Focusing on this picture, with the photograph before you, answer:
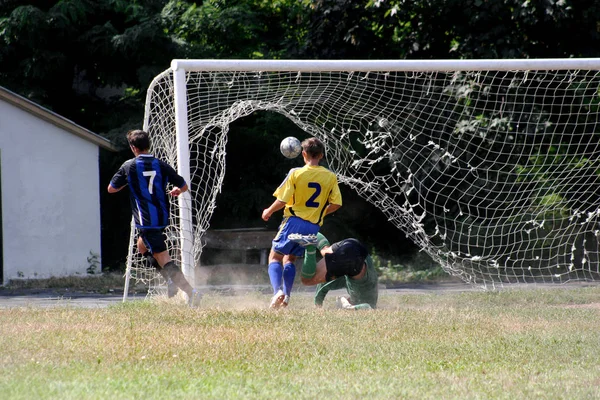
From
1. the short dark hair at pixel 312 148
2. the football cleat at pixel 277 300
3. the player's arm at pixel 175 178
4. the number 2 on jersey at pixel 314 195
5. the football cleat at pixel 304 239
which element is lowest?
the football cleat at pixel 277 300

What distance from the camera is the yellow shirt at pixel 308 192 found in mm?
7633

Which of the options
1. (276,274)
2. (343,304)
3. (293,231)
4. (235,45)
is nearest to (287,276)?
(276,274)

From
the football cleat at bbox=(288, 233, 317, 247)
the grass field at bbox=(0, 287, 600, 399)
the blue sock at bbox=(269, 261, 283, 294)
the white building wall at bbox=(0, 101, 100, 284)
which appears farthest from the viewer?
the white building wall at bbox=(0, 101, 100, 284)

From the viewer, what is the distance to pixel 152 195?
7641 millimetres

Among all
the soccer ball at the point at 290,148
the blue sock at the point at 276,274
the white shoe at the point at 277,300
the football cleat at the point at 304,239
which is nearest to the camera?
the football cleat at the point at 304,239

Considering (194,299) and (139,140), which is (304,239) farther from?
(139,140)

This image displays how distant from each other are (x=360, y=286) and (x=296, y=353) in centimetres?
264

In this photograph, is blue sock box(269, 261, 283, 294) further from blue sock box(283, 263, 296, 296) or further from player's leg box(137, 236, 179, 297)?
player's leg box(137, 236, 179, 297)

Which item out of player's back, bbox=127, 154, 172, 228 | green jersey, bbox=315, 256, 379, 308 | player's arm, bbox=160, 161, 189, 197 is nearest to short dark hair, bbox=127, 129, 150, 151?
player's back, bbox=127, 154, 172, 228

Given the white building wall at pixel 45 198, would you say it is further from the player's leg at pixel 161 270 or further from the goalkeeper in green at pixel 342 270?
the goalkeeper in green at pixel 342 270

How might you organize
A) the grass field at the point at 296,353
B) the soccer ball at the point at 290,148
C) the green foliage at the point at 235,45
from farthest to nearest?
1. the green foliage at the point at 235,45
2. the soccer ball at the point at 290,148
3. the grass field at the point at 296,353

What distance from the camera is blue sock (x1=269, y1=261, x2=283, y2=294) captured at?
7793 mm

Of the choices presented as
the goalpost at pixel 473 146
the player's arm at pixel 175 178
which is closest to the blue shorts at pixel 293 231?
the player's arm at pixel 175 178

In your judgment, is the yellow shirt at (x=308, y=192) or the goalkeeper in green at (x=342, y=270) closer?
the goalkeeper in green at (x=342, y=270)
